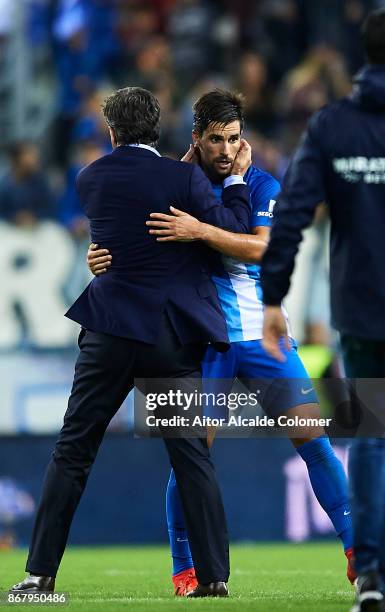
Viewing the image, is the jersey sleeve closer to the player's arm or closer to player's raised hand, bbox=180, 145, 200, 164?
the player's arm

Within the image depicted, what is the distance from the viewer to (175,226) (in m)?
5.70

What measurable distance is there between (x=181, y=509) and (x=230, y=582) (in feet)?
2.90

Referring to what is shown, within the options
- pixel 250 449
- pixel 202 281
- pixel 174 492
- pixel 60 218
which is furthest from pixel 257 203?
pixel 60 218

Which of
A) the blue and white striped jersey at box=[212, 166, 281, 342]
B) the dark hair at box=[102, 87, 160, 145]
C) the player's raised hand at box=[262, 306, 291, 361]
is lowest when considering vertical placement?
the player's raised hand at box=[262, 306, 291, 361]

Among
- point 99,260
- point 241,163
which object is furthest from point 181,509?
point 241,163

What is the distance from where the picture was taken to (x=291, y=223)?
4.71 meters

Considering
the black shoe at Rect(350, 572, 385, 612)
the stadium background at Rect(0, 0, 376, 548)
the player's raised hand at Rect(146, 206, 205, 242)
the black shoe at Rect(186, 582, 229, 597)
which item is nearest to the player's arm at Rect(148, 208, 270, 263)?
the player's raised hand at Rect(146, 206, 205, 242)

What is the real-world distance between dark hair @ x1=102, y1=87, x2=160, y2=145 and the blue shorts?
105 centimetres

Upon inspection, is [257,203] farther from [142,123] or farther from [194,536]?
[194,536]

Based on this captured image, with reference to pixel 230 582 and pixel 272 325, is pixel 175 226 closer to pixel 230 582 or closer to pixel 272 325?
pixel 272 325

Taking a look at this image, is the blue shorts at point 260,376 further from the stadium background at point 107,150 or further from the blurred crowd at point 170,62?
the blurred crowd at point 170,62

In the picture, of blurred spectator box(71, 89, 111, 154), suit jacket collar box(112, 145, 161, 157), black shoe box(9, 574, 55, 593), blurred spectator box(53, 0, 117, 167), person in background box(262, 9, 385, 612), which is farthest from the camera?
blurred spectator box(53, 0, 117, 167)

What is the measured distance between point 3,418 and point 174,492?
17.7 feet

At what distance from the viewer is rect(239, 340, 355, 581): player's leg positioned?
6.07 metres
